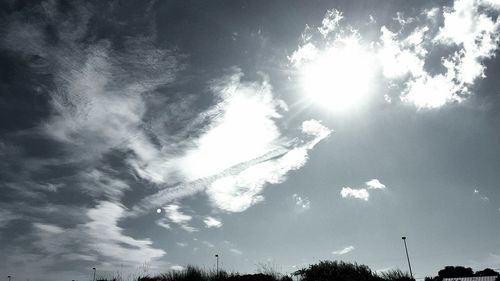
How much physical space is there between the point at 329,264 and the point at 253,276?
492 cm

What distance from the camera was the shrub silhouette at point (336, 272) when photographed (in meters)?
20.9

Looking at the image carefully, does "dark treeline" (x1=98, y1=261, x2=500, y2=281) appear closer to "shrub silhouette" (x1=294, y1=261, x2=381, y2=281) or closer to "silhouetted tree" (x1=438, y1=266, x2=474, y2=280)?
"shrub silhouette" (x1=294, y1=261, x2=381, y2=281)

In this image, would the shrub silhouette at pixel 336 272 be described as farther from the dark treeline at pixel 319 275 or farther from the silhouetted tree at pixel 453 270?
the silhouetted tree at pixel 453 270

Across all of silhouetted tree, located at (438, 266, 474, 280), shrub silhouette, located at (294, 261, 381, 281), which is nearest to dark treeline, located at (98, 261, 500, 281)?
shrub silhouette, located at (294, 261, 381, 281)

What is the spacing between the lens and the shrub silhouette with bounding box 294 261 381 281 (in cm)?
2088

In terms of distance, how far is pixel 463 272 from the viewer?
1836 inches

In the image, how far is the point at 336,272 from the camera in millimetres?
21406

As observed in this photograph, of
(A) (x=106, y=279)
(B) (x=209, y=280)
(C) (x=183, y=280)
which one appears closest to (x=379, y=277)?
(B) (x=209, y=280)

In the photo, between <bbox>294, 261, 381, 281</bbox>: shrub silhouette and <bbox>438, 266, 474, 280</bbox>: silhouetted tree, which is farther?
<bbox>438, 266, 474, 280</bbox>: silhouetted tree

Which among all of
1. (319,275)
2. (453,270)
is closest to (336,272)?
(319,275)

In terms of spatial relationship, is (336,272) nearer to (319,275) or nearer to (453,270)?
(319,275)

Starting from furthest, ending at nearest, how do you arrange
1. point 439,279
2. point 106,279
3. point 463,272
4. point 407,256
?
point 463,272, point 407,256, point 106,279, point 439,279

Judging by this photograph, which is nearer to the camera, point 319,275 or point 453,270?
point 319,275

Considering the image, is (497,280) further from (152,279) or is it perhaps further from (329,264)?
(152,279)
